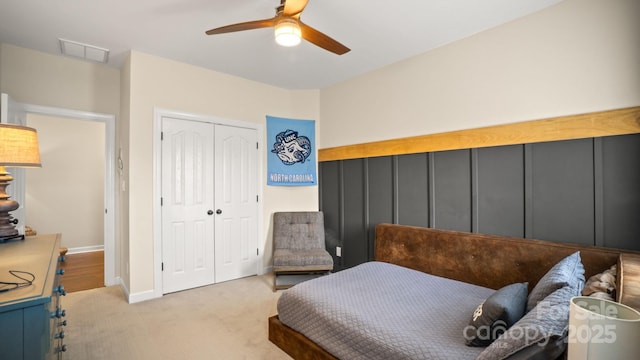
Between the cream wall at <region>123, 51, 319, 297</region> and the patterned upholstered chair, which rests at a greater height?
the cream wall at <region>123, 51, 319, 297</region>

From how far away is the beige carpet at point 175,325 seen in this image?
2207 millimetres

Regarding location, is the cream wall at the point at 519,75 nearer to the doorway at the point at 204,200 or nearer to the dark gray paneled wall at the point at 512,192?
the dark gray paneled wall at the point at 512,192

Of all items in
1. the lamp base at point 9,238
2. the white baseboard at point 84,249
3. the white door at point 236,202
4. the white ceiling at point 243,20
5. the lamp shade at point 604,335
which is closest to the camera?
the lamp shade at point 604,335

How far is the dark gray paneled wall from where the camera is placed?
2.04 metres

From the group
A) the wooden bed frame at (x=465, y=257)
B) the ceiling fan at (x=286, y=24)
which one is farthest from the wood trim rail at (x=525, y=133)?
the ceiling fan at (x=286, y=24)

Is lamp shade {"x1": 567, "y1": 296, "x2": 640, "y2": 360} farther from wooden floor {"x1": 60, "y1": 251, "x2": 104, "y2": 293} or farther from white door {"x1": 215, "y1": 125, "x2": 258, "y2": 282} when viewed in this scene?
wooden floor {"x1": 60, "y1": 251, "x2": 104, "y2": 293}

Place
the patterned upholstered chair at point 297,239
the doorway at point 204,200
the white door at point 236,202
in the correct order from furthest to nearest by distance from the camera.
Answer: the white door at point 236,202, the patterned upholstered chair at point 297,239, the doorway at point 204,200

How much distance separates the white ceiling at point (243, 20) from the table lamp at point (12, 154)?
1244 millimetres

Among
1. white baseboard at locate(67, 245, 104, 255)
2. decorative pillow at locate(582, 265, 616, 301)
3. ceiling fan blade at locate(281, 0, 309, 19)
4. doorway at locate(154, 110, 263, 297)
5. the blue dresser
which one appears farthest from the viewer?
white baseboard at locate(67, 245, 104, 255)

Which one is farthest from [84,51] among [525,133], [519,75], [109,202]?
[525,133]

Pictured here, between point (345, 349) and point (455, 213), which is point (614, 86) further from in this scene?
point (345, 349)

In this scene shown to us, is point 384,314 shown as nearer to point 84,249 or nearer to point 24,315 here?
point 24,315

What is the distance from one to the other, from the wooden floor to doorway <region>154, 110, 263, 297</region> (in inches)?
44.5

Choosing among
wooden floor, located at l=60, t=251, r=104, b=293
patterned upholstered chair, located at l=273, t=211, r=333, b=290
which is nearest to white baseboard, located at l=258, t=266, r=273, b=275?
patterned upholstered chair, located at l=273, t=211, r=333, b=290
